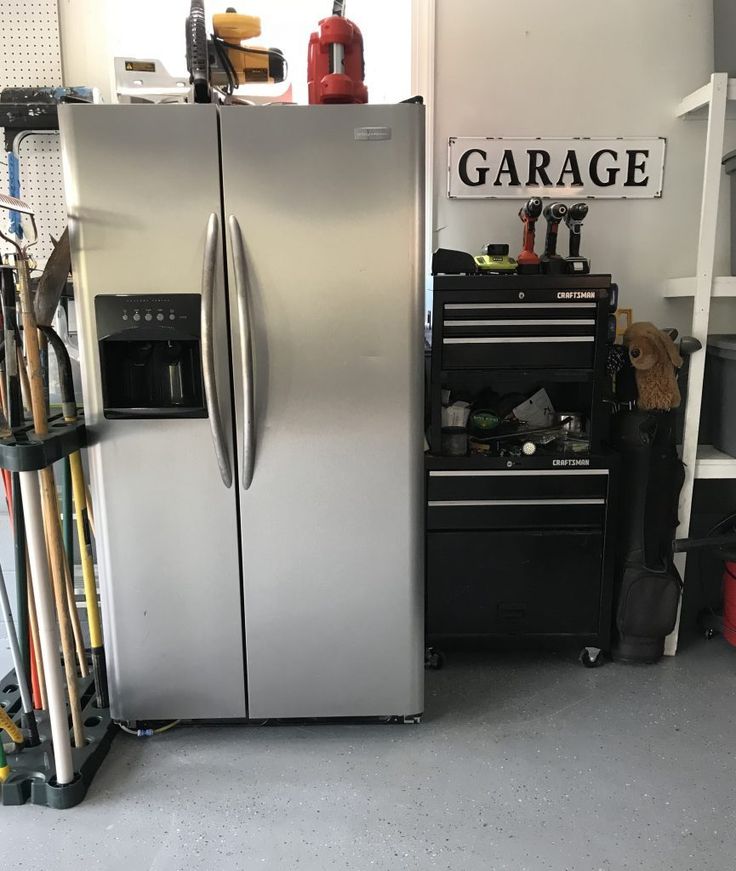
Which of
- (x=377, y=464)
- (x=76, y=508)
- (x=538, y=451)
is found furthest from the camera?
(x=538, y=451)

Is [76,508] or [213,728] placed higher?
[76,508]

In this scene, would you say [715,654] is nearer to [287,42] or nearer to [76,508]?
[76,508]

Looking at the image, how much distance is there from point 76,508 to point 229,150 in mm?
1139

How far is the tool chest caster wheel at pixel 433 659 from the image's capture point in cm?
242

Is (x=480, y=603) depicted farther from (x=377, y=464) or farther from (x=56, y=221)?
(x=56, y=221)

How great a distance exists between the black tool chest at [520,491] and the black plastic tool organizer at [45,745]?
3.61 feet

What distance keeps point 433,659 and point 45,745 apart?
1251 mm

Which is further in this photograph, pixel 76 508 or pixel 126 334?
pixel 76 508

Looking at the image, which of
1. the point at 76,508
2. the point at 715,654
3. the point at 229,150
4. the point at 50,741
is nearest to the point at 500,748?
the point at 715,654

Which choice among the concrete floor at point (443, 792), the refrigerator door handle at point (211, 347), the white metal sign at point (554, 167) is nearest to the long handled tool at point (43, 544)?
the concrete floor at point (443, 792)

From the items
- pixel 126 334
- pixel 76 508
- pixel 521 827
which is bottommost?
pixel 521 827

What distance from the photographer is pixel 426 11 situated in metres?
2.49

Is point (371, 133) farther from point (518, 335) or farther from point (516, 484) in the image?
point (516, 484)

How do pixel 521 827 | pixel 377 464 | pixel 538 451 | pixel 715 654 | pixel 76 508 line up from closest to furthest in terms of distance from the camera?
pixel 521 827, pixel 377 464, pixel 76 508, pixel 538 451, pixel 715 654
